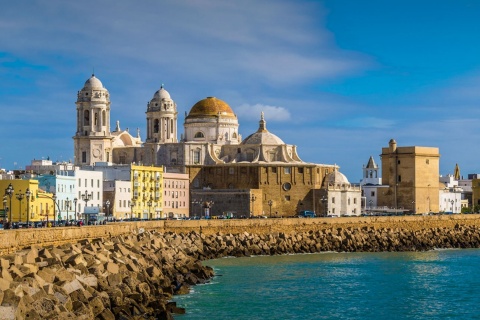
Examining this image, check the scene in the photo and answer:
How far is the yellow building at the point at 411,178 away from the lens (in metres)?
97.5

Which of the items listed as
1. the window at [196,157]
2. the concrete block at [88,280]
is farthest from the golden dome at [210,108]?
the concrete block at [88,280]

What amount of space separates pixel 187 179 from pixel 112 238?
45132mm

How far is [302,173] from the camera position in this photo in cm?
Answer: 8806

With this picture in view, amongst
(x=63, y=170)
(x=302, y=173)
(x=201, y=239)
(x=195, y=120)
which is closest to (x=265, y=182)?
(x=302, y=173)

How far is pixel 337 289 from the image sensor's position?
3847 centimetres

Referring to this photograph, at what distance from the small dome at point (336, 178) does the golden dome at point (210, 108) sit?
41.2ft

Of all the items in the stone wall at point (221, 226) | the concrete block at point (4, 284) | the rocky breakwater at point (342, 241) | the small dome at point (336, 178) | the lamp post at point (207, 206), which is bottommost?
the rocky breakwater at point (342, 241)

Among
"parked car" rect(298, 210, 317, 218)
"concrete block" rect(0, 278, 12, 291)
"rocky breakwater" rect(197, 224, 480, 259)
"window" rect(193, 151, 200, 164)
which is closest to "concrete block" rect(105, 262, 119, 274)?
"concrete block" rect(0, 278, 12, 291)

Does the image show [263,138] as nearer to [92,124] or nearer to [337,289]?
[92,124]

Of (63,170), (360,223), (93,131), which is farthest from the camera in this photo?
(93,131)

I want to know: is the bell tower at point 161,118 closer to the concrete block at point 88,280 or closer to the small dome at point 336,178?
the small dome at point 336,178

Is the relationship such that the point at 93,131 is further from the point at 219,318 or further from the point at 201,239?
the point at 219,318

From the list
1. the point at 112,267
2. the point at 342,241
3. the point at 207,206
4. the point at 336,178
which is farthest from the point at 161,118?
the point at 112,267

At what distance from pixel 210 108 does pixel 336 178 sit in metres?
14.7
